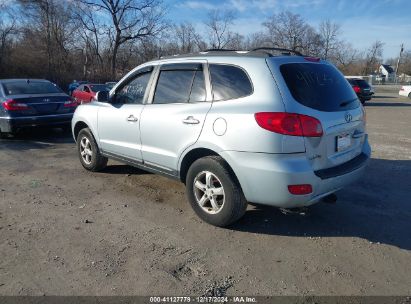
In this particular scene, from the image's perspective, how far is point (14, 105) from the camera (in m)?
8.71

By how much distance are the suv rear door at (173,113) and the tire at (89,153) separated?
147cm

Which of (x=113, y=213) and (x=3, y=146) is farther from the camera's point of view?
(x=3, y=146)

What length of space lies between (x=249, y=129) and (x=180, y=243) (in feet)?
4.35

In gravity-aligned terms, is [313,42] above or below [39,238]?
above

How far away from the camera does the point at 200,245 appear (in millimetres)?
3715

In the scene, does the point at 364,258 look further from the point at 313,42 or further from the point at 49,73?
the point at 313,42

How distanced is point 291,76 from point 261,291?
2.02m

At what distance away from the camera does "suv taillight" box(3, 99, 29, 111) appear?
870cm

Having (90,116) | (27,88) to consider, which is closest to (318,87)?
(90,116)

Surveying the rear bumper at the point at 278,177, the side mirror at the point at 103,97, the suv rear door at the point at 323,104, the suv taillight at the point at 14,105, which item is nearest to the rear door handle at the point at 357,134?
the suv rear door at the point at 323,104

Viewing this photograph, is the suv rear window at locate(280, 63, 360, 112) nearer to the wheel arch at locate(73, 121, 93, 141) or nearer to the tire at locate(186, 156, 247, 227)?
the tire at locate(186, 156, 247, 227)

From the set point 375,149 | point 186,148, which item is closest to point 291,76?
point 186,148

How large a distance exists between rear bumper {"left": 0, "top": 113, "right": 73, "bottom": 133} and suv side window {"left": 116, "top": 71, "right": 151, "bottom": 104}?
4260 mm

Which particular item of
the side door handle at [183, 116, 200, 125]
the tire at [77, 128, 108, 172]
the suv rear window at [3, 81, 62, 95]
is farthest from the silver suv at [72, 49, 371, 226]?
the suv rear window at [3, 81, 62, 95]
